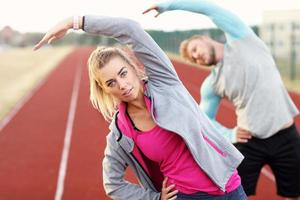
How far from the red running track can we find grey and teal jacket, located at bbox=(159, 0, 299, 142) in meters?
2.84

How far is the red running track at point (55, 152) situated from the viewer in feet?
23.9

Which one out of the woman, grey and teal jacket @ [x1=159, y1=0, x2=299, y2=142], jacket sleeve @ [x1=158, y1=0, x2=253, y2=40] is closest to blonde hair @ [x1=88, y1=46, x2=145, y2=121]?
the woman

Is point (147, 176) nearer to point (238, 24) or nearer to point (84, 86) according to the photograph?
point (238, 24)

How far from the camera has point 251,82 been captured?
3961 mm

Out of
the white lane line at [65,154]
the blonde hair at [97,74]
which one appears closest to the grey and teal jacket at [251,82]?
the blonde hair at [97,74]

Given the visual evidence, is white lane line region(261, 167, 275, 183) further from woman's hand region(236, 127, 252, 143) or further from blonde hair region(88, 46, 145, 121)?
blonde hair region(88, 46, 145, 121)

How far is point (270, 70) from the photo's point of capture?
158 inches

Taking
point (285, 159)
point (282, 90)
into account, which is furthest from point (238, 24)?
point (285, 159)

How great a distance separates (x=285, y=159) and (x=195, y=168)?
5.30 ft

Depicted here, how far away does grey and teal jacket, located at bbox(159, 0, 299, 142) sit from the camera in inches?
156

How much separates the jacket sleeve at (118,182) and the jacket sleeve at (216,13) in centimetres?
97

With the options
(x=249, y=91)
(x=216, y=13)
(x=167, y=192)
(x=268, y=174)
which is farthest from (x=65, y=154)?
(x=167, y=192)

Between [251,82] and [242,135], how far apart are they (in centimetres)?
39

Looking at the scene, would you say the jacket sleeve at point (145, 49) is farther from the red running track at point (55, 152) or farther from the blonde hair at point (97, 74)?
the red running track at point (55, 152)
